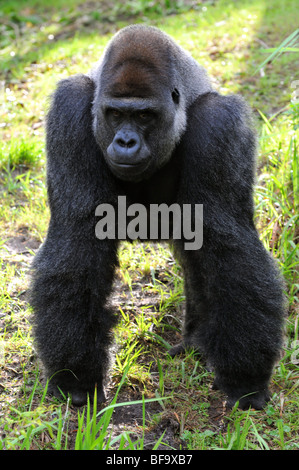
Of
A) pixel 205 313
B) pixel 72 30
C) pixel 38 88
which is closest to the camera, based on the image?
pixel 205 313

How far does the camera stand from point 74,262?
10.3ft

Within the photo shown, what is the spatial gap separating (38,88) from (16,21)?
334cm

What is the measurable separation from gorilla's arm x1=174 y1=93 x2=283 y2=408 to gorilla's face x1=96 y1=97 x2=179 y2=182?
0.16 metres

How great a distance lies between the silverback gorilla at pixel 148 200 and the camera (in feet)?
10.2

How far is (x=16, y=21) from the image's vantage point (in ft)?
31.4

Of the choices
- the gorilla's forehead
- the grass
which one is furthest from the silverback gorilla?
the grass

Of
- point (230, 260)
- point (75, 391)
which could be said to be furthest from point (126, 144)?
point (75, 391)

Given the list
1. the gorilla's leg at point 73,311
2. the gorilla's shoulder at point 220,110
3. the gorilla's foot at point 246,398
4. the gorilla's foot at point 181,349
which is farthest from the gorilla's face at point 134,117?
the gorilla's foot at point 246,398

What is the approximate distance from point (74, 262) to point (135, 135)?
753 mm

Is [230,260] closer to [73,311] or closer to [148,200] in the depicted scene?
[148,200]

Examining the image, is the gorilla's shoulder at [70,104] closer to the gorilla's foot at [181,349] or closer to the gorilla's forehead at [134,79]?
the gorilla's forehead at [134,79]
